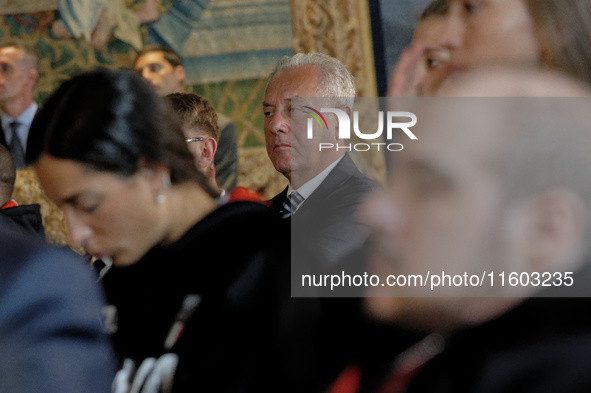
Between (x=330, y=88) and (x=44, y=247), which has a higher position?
(x=330, y=88)

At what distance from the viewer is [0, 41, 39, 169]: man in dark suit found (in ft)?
13.3

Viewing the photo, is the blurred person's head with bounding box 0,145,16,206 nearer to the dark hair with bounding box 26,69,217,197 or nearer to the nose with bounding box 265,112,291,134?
the nose with bounding box 265,112,291,134

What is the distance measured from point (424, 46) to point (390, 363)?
355 millimetres

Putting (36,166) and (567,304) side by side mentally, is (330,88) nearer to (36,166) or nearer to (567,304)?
(36,166)

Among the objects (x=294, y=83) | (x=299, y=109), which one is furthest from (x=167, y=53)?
(x=299, y=109)

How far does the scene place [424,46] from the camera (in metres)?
0.78

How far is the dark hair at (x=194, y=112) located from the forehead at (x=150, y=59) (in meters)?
1.79

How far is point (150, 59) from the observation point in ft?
12.9

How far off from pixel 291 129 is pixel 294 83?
15 centimetres

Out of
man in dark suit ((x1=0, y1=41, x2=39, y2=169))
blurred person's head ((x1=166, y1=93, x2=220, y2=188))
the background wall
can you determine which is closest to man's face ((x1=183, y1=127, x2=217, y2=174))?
blurred person's head ((x1=166, y1=93, x2=220, y2=188))

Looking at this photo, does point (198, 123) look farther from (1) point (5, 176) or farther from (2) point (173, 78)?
(2) point (173, 78)

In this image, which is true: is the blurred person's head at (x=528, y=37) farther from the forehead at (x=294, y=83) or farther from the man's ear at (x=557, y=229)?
the forehead at (x=294, y=83)

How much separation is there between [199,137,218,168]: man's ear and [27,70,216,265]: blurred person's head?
0.73 meters

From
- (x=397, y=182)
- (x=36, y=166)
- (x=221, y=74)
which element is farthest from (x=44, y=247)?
(x=221, y=74)
